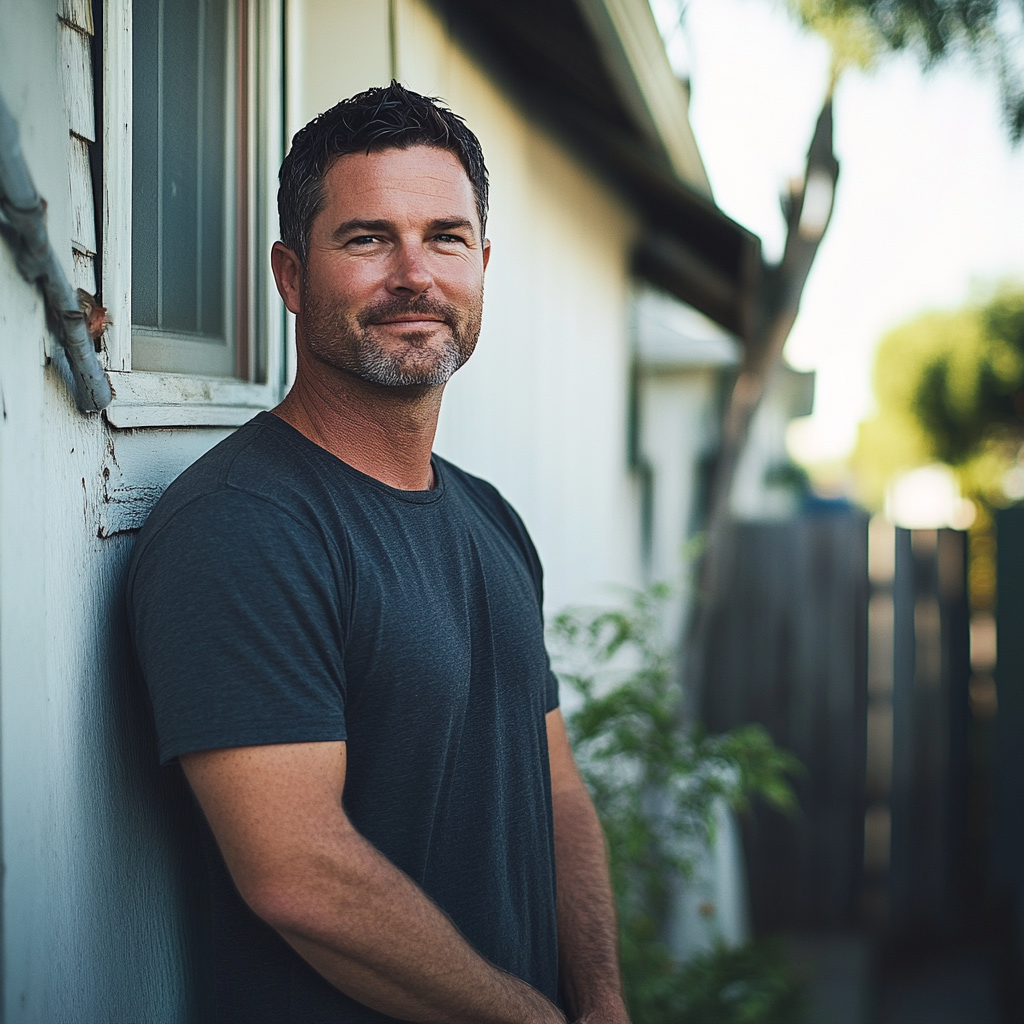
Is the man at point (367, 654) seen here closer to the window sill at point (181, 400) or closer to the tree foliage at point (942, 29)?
the window sill at point (181, 400)

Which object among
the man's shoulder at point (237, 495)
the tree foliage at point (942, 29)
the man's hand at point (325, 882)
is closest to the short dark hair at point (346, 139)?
the man's shoulder at point (237, 495)

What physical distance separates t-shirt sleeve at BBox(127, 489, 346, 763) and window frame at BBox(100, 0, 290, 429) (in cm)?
25

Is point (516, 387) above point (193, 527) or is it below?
above

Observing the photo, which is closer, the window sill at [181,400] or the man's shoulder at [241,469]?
the man's shoulder at [241,469]

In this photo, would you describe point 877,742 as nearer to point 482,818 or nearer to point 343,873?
point 482,818

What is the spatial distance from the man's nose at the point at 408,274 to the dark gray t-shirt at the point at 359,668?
256 millimetres

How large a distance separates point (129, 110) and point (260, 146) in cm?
55

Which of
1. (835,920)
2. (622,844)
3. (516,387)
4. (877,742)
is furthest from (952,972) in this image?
(516,387)

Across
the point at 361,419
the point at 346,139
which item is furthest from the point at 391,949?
the point at 346,139

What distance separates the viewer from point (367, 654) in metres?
1.26

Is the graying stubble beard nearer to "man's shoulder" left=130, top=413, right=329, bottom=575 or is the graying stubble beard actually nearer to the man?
the man

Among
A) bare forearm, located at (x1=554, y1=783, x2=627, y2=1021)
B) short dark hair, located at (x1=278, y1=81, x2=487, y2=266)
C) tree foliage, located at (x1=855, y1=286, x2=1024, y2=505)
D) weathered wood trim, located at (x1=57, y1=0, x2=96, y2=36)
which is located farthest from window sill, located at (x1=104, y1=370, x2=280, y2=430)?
tree foliage, located at (x1=855, y1=286, x2=1024, y2=505)

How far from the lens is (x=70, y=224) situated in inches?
46.5

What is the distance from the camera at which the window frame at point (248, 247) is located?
4.30 ft
